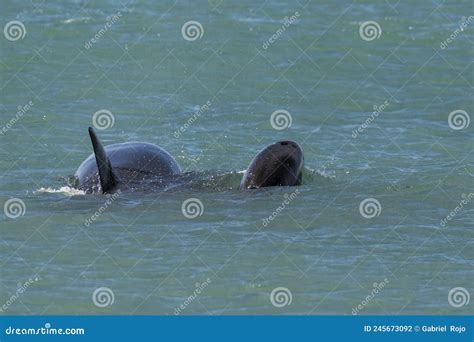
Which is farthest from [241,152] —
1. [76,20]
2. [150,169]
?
A: [76,20]

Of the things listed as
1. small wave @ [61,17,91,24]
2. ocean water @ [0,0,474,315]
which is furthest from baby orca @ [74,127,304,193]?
small wave @ [61,17,91,24]

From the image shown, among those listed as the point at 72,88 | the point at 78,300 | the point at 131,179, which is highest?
the point at 72,88

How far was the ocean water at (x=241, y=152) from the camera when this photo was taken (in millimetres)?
13289

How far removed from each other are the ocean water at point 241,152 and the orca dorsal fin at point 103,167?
207 millimetres

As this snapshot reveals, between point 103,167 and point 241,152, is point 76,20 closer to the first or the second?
point 241,152

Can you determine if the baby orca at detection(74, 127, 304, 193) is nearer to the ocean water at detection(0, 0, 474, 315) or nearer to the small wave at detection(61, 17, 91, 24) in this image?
the ocean water at detection(0, 0, 474, 315)

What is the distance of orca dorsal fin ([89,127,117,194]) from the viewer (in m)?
15.6

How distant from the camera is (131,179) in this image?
54.9 ft

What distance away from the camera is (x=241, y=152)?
19047 mm

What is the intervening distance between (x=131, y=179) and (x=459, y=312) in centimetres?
539

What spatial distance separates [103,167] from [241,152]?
351cm

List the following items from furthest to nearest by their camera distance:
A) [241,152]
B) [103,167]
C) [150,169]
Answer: [241,152]
[150,169]
[103,167]

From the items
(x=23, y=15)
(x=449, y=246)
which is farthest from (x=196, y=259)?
(x=23, y=15)

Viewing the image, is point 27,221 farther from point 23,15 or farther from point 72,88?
point 23,15
